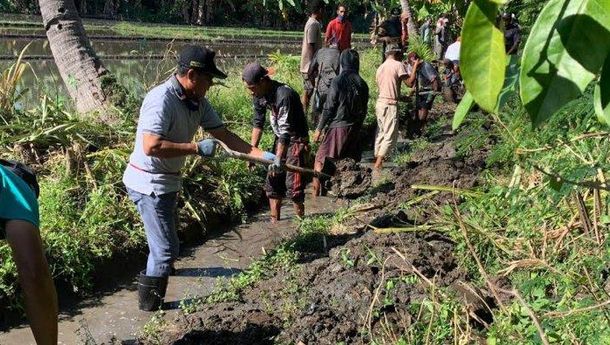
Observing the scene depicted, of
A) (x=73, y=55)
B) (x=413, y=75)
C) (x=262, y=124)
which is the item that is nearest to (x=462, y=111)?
(x=262, y=124)

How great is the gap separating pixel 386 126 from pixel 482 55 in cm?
713

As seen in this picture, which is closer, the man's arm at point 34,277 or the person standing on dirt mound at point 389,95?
the man's arm at point 34,277

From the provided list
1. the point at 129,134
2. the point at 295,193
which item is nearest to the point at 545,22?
the point at 295,193

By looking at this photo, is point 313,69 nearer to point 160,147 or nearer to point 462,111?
point 160,147

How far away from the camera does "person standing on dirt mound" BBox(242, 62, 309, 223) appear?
18.6 ft

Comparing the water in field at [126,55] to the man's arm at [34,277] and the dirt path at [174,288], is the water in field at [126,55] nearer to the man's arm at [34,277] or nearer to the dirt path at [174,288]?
the dirt path at [174,288]

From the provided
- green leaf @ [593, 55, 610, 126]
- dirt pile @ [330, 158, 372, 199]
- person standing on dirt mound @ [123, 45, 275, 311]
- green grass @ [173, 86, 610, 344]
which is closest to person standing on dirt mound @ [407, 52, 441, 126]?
dirt pile @ [330, 158, 372, 199]

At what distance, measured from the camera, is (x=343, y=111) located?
689 cm

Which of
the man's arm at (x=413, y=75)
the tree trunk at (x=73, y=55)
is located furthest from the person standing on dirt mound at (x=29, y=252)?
the man's arm at (x=413, y=75)

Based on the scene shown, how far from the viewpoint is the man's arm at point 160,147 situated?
4.11 m

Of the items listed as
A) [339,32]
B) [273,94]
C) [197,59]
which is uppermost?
[339,32]

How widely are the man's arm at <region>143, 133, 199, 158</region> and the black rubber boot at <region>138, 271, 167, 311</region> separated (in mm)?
841

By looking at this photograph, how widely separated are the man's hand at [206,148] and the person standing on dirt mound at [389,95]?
356cm

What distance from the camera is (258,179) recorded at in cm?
702
